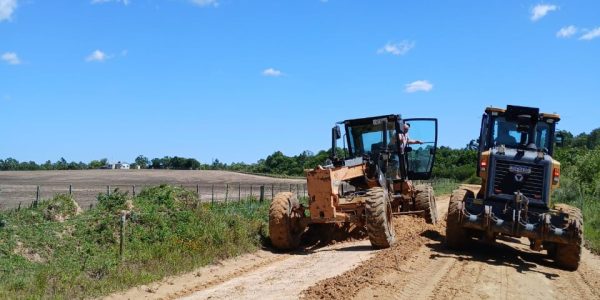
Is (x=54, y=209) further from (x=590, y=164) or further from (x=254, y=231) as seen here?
(x=590, y=164)

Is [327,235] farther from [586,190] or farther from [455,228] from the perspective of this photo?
[586,190]

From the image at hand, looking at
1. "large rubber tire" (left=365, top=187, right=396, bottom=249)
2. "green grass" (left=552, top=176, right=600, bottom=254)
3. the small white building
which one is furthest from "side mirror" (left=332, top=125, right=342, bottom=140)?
the small white building

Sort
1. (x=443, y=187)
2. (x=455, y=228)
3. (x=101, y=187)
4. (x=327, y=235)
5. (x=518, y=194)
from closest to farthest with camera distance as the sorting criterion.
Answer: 1. (x=518, y=194)
2. (x=455, y=228)
3. (x=327, y=235)
4. (x=101, y=187)
5. (x=443, y=187)

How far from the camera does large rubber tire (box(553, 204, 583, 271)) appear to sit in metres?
10.6

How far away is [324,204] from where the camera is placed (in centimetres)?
1219

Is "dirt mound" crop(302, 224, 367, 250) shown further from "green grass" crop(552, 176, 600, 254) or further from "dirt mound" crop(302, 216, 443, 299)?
"green grass" crop(552, 176, 600, 254)

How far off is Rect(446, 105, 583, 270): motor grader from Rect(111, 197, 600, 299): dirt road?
48cm

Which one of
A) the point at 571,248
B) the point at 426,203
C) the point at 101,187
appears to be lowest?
the point at 101,187

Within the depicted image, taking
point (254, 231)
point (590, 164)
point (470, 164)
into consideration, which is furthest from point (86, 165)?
point (254, 231)

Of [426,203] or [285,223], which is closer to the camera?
[285,223]

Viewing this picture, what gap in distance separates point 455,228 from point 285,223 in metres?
3.68

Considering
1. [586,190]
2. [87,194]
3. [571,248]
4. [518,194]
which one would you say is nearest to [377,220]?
[518,194]

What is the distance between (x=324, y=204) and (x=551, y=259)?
16.1ft

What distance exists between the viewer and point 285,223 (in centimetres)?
1284
